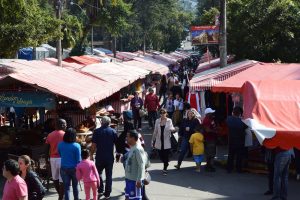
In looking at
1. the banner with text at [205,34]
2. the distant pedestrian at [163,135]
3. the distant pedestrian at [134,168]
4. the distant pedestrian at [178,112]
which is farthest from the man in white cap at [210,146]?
the banner with text at [205,34]

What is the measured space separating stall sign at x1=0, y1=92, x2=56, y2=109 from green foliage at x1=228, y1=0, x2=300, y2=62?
36.6 feet

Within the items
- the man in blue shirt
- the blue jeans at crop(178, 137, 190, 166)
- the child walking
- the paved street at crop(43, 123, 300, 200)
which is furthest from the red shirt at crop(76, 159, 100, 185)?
the blue jeans at crop(178, 137, 190, 166)

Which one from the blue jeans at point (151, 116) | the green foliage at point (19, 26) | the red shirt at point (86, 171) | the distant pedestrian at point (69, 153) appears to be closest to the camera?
→ the red shirt at point (86, 171)

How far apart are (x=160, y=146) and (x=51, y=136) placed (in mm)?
3169

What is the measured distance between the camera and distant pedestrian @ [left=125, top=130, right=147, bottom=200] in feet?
27.7

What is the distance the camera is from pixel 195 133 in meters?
12.7

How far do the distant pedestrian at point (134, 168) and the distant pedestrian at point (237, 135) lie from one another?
4333 millimetres

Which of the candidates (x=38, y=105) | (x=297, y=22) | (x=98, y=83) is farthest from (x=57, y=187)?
(x=297, y=22)

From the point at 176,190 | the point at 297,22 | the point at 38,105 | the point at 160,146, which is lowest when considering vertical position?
the point at 176,190

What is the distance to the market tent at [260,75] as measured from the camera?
13.7 m

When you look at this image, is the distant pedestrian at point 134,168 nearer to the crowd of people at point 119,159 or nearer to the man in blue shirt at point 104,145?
the crowd of people at point 119,159

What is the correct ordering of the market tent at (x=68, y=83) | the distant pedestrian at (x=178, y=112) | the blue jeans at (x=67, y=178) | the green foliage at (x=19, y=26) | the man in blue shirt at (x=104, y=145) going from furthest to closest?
the distant pedestrian at (x=178, y=112)
the green foliage at (x=19, y=26)
the market tent at (x=68, y=83)
the man in blue shirt at (x=104, y=145)
the blue jeans at (x=67, y=178)

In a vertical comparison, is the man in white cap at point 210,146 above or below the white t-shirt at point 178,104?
below

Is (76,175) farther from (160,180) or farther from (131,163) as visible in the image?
(160,180)
